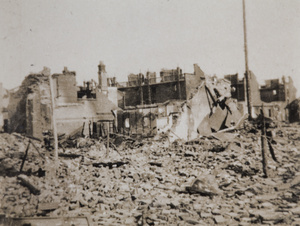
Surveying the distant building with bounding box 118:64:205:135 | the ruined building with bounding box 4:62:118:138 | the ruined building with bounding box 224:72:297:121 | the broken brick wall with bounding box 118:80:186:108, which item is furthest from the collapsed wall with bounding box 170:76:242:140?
the ruined building with bounding box 224:72:297:121

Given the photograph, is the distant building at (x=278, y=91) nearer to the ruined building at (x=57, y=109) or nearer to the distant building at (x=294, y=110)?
the distant building at (x=294, y=110)

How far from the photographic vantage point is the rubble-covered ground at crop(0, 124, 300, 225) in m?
5.54


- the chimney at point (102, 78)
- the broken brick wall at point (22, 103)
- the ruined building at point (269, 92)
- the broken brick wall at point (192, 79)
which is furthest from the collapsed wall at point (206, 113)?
the ruined building at point (269, 92)

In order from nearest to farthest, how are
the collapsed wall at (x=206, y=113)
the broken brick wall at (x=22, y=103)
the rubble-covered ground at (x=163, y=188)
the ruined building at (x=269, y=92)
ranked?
the rubble-covered ground at (x=163, y=188) < the broken brick wall at (x=22, y=103) < the collapsed wall at (x=206, y=113) < the ruined building at (x=269, y=92)

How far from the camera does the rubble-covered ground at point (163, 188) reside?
554 cm

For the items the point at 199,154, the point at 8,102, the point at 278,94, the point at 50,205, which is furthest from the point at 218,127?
the point at 278,94

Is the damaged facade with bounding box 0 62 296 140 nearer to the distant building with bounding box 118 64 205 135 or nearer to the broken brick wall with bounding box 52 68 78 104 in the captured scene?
the broken brick wall with bounding box 52 68 78 104

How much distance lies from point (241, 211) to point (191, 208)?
1.13 metres

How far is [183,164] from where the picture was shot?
9383 millimetres

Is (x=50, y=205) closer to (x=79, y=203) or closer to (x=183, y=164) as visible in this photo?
(x=79, y=203)

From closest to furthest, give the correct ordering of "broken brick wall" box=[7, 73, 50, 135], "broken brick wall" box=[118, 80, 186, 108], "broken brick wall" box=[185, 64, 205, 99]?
"broken brick wall" box=[7, 73, 50, 135], "broken brick wall" box=[185, 64, 205, 99], "broken brick wall" box=[118, 80, 186, 108]

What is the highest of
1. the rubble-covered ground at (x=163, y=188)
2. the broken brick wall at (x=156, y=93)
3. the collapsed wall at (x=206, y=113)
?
the broken brick wall at (x=156, y=93)

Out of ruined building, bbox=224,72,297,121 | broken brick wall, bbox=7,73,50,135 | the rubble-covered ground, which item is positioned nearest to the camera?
the rubble-covered ground

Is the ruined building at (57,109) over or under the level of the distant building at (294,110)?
over
